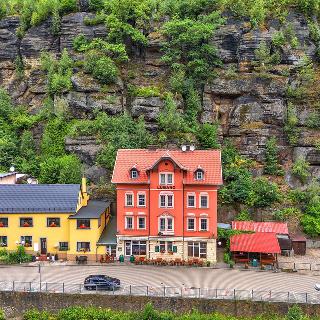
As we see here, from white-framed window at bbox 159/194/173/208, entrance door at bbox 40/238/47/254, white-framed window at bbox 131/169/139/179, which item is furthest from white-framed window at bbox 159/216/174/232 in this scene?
entrance door at bbox 40/238/47/254

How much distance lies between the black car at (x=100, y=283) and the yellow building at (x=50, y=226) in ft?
23.4

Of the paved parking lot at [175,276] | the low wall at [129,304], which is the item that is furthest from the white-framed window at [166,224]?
the low wall at [129,304]

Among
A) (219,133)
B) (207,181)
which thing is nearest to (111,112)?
(219,133)

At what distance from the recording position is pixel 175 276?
41.2 meters

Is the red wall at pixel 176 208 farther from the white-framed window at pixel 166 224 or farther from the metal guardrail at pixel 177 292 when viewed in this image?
the metal guardrail at pixel 177 292

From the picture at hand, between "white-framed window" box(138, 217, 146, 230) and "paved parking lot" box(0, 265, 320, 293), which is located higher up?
"white-framed window" box(138, 217, 146, 230)

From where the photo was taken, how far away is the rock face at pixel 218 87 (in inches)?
2336

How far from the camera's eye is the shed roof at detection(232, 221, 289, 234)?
48.5 meters

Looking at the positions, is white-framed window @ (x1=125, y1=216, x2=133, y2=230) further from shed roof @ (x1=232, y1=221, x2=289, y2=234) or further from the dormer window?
shed roof @ (x1=232, y1=221, x2=289, y2=234)

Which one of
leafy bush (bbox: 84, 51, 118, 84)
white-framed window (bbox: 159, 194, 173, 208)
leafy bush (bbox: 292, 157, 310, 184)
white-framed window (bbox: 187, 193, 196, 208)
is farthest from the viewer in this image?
leafy bush (bbox: 84, 51, 118, 84)

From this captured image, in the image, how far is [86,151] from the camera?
5669cm

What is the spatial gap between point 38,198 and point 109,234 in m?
8.17

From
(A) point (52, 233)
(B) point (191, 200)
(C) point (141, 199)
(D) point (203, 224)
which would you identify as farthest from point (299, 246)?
(A) point (52, 233)

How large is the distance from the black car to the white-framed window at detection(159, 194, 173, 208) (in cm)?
1004
